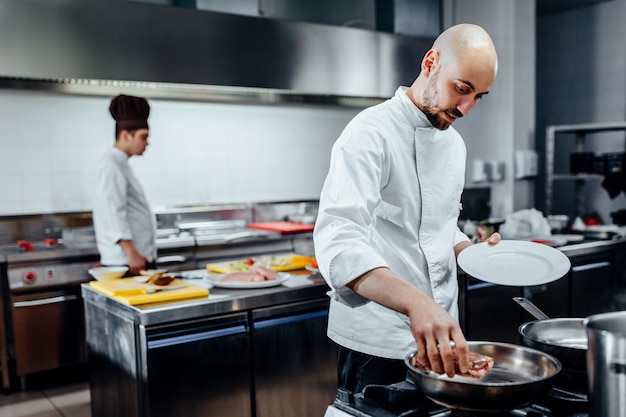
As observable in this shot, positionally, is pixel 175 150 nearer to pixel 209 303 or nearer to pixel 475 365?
pixel 209 303

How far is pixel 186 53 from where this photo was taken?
4.50 m

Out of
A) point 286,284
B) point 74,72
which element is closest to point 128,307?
point 286,284

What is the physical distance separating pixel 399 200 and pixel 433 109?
0.90 ft

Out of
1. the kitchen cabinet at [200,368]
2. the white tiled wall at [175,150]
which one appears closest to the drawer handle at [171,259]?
the white tiled wall at [175,150]

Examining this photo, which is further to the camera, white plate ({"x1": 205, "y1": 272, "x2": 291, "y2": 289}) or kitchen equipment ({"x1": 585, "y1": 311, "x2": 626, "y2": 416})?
white plate ({"x1": 205, "y1": 272, "x2": 291, "y2": 289})

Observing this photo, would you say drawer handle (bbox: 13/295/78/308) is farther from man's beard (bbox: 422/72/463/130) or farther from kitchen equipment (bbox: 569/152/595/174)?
kitchen equipment (bbox: 569/152/595/174)

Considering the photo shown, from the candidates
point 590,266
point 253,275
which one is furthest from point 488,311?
point 253,275

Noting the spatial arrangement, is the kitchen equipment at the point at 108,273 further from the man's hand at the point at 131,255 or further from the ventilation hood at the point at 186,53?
the ventilation hood at the point at 186,53

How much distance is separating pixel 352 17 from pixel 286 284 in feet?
13.4

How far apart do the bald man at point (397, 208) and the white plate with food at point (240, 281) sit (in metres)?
0.90

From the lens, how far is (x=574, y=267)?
454 cm

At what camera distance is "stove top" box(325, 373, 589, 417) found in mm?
1288

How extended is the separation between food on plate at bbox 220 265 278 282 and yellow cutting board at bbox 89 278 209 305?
0.73 feet

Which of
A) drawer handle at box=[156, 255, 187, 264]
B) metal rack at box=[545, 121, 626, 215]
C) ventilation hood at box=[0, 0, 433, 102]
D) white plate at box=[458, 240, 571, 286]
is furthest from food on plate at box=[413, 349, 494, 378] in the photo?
metal rack at box=[545, 121, 626, 215]
